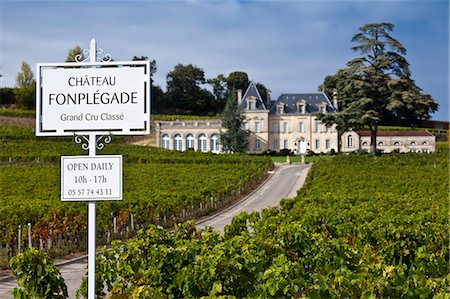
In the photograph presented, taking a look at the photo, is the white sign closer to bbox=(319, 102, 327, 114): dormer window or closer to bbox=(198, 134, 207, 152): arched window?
bbox=(198, 134, 207, 152): arched window

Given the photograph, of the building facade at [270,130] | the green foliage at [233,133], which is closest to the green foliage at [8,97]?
the building facade at [270,130]

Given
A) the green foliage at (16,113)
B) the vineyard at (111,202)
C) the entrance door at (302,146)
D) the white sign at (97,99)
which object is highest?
the green foliage at (16,113)

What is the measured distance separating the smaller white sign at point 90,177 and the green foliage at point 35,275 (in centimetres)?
101

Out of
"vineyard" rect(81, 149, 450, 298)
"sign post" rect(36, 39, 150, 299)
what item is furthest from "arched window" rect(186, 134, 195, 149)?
A: "sign post" rect(36, 39, 150, 299)

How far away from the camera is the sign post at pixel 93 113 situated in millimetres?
5660

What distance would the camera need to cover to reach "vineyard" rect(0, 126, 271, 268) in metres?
14.6

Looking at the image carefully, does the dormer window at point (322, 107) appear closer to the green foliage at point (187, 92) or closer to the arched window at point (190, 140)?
the arched window at point (190, 140)

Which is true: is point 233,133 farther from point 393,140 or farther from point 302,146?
point 393,140

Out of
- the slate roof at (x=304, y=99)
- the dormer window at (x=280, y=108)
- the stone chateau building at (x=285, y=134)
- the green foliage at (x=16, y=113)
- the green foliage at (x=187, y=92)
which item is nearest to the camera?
the stone chateau building at (x=285, y=134)

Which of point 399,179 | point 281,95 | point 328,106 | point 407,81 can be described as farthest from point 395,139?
point 399,179

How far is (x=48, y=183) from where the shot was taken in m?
28.4

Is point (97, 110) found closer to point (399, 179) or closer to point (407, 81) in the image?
point (399, 179)

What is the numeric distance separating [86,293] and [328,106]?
58.9m

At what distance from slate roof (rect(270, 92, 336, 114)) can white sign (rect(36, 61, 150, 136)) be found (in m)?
58.7
